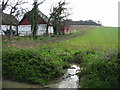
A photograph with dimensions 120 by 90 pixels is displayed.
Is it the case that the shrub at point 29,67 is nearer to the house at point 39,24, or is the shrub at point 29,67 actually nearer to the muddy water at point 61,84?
the muddy water at point 61,84

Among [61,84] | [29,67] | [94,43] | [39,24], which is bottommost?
[61,84]

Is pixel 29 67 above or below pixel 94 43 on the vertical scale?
below

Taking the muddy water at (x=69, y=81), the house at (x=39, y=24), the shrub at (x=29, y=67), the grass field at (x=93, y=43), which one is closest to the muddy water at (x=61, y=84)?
the muddy water at (x=69, y=81)

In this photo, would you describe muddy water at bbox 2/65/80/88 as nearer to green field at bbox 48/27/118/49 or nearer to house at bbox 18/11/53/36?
green field at bbox 48/27/118/49

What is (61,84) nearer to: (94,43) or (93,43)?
(93,43)

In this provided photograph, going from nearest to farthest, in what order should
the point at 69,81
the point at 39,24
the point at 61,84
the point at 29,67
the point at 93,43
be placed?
the point at 61,84 → the point at 69,81 → the point at 29,67 → the point at 93,43 → the point at 39,24

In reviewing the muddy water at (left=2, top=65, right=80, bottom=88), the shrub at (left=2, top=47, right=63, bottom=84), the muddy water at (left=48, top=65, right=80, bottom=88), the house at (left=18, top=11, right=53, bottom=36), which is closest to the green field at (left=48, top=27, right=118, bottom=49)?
the muddy water at (left=48, top=65, right=80, bottom=88)

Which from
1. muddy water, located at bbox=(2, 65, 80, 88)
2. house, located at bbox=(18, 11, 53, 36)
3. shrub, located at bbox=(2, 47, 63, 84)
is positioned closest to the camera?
muddy water, located at bbox=(2, 65, 80, 88)

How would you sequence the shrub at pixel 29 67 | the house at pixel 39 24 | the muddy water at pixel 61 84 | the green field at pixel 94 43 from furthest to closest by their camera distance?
the house at pixel 39 24 → the green field at pixel 94 43 → the shrub at pixel 29 67 → the muddy water at pixel 61 84

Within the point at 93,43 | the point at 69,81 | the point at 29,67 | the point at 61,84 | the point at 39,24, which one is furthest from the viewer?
the point at 39,24

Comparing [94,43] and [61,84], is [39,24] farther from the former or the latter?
[61,84]

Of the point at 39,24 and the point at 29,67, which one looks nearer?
the point at 29,67

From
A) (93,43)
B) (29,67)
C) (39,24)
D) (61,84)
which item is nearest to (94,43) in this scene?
(93,43)

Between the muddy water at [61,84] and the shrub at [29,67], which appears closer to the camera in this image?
the muddy water at [61,84]
